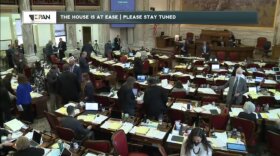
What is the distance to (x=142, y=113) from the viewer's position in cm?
733

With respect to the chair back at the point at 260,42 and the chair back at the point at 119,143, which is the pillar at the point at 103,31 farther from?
the chair back at the point at 119,143

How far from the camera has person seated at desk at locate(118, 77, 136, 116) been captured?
22.3 ft

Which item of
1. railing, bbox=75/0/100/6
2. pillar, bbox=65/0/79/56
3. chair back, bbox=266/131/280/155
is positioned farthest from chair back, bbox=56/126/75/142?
railing, bbox=75/0/100/6

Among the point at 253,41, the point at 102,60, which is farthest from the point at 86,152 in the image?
the point at 253,41

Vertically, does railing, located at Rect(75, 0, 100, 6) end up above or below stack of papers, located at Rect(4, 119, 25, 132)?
above

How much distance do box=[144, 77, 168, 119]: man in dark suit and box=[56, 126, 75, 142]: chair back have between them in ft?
6.46

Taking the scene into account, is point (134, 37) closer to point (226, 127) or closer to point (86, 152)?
point (226, 127)

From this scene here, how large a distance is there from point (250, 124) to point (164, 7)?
58.4 feet

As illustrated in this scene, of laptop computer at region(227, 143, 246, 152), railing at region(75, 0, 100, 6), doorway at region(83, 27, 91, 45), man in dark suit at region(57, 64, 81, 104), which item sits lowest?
laptop computer at region(227, 143, 246, 152)

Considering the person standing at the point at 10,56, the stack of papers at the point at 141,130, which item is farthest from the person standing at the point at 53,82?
the person standing at the point at 10,56

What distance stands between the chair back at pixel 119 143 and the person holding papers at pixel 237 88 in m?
3.54

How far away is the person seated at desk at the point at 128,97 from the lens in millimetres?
6809

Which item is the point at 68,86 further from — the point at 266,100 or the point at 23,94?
the point at 266,100

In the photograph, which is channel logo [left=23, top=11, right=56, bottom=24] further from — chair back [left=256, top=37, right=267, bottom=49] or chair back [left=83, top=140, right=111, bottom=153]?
chair back [left=256, top=37, right=267, bottom=49]
